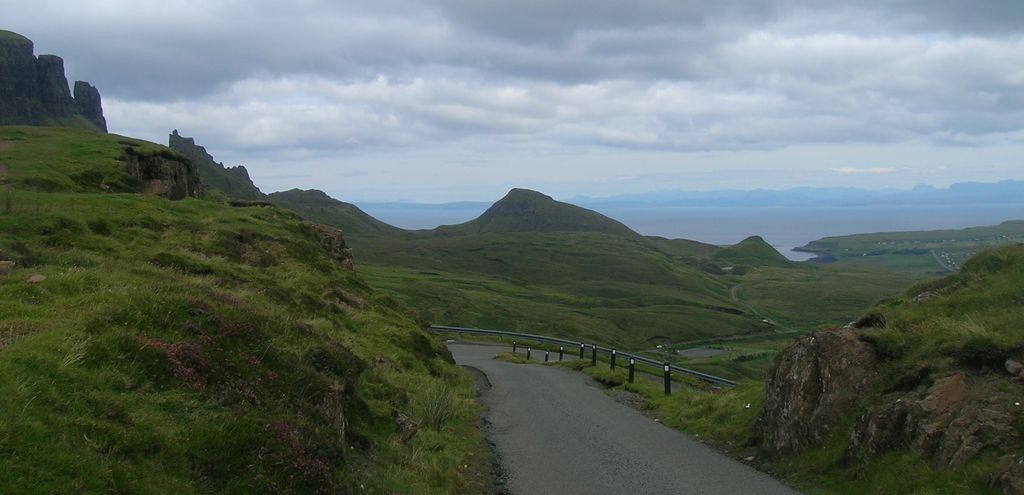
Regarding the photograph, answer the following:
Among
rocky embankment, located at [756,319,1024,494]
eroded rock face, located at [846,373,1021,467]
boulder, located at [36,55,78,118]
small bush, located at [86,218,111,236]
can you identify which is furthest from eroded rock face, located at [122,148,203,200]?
boulder, located at [36,55,78,118]

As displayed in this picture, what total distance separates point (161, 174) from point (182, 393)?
3542 cm

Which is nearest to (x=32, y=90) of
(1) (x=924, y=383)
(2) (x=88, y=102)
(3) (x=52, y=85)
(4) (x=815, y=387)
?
(3) (x=52, y=85)

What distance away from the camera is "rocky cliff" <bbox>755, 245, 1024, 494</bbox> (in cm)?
816

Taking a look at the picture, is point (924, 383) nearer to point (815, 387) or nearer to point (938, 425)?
point (938, 425)

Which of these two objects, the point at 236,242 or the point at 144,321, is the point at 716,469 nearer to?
the point at 144,321

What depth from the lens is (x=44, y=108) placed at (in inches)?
Answer: 6314

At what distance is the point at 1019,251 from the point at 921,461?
5.57 meters

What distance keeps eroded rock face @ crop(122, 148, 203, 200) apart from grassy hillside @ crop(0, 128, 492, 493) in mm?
17958

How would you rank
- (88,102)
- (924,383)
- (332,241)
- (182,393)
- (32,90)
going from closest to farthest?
(182,393) < (924,383) < (332,241) < (32,90) < (88,102)

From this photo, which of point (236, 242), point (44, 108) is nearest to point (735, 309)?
point (236, 242)

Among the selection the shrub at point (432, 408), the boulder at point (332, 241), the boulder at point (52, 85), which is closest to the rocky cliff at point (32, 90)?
the boulder at point (52, 85)

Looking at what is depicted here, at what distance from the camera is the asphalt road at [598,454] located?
34.6ft

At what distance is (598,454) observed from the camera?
12.6 metres

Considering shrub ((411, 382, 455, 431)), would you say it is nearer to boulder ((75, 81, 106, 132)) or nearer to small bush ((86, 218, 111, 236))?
small bush ((86, 218, 111, 236))
